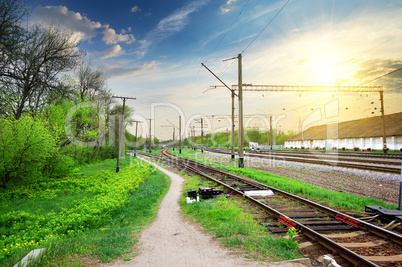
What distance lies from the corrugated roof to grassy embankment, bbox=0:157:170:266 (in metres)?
46.3

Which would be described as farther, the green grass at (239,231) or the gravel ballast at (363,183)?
the gravel ballast at (363,183)

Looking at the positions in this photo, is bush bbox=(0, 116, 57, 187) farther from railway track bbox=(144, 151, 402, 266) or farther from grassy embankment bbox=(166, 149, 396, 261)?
railway track bbox=(144, 151, 402, 266)

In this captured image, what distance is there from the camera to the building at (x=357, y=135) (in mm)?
42094

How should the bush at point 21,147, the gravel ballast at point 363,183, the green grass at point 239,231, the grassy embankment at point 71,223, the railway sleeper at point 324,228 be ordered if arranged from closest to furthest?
the green grass at point 239,231 → the grassy embankment at point 71,223 → the railway sleeper at point 324,228 → the gravel ballast at point 363,183 → the bush at point 21,147

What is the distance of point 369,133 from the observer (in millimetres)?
45781

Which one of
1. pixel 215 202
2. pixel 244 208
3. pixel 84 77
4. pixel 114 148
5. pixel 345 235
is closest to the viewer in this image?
pixel 345 235

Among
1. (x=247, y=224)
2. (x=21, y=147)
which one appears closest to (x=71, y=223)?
(x=247, y=224)

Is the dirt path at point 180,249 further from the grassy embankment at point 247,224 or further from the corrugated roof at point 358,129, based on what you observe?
→ the corrugated roof at point 358,129

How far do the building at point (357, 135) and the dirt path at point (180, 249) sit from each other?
153 feet

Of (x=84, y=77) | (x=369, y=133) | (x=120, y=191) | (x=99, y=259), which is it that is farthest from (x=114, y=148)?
(x=369, y=133)

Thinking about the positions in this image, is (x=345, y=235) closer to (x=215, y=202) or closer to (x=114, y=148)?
(x=215, y=202)

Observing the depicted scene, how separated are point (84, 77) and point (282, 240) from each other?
4010 centimetres

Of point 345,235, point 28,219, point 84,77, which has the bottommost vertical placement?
point 28,219

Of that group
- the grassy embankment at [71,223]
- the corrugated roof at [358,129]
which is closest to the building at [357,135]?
the corrugated roof at [358,129]
